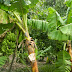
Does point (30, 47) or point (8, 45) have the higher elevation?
point (30, 47)

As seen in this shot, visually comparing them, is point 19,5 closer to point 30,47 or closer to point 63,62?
point 30,47

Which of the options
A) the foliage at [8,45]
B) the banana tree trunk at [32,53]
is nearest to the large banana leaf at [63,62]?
the banana tree trunk at [32,53]

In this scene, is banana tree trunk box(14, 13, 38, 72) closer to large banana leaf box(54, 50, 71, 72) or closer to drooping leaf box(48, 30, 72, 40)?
drooping leaf box(48, 30, 72, 40)

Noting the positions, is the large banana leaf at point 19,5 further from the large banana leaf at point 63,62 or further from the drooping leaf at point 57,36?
the large banana leaf at point 63,62

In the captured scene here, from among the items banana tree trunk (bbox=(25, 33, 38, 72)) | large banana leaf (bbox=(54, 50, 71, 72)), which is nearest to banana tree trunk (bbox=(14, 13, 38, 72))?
banana tree trunk (bbox=(25, 33, 38, 72))

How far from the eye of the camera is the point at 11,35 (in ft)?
22.8

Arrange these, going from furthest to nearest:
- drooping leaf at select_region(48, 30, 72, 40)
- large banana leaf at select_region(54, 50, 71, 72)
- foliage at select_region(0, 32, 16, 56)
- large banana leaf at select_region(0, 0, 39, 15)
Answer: foliage at select_region(0, 32, 16, 56) < large banana leaf at select_region(54, 50, 71, 72) < drooping leaf at select_region(48, 30, 72, 40) < large banana leaf at select_region(0, 0, 39, 15)

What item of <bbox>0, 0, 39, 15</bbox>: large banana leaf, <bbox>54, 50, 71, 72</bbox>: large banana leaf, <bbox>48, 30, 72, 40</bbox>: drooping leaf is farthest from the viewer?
<bbox>54, 50, 71, 72</bbox>: large banana leaf

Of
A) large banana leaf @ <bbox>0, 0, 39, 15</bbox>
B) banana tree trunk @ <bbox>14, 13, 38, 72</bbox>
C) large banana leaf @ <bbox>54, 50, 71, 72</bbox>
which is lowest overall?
large banana leaf @ <bbox>54, 50, 71, 72</bbox>

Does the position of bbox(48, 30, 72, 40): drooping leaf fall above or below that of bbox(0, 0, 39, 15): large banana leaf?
below

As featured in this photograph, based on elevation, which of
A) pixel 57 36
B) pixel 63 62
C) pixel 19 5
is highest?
pixel 19 5

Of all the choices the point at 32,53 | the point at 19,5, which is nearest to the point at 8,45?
the point at 32,53

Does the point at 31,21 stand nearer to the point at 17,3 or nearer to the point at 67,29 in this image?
the point at 17,3

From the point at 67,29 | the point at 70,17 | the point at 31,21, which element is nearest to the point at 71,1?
the point at 70,17
